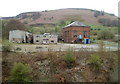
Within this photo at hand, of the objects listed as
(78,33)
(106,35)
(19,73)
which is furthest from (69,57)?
(106,35)

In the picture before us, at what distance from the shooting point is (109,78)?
1497cm

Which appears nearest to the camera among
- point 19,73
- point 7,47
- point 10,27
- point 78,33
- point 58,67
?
point 19,73

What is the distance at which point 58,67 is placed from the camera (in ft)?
53.9

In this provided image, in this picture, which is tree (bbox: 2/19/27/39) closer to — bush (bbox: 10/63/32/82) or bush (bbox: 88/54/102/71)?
bush (bbox: 10/63/32/82)

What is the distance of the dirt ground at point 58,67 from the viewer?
49.9 feet

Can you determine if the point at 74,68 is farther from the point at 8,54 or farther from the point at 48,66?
the point at 8,54

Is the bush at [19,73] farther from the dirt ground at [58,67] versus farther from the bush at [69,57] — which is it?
the bush at [69,57]

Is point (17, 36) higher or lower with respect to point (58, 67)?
higher

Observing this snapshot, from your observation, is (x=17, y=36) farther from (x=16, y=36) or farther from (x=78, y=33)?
(x=78, y=33)

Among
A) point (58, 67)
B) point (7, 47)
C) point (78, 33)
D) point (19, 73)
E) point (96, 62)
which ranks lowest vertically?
point (58, 67)

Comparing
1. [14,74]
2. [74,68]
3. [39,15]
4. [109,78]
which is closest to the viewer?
[14,74]

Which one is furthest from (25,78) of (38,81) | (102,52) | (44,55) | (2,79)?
(102,52)

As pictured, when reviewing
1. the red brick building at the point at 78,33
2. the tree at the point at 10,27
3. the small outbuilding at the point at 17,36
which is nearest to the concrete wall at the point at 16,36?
the small outbuilding at the point at 17,36

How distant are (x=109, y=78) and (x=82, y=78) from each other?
104 inches
